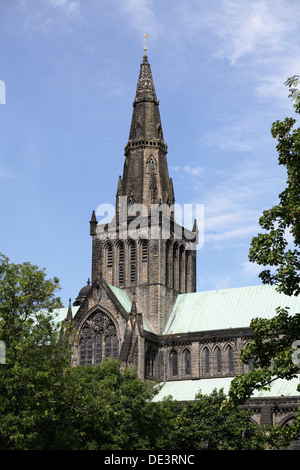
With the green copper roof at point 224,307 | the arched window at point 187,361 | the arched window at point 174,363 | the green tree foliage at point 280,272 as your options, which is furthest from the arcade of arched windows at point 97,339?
the green tree foliage at point 280,272

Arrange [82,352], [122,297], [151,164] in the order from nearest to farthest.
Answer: [82,352] → [122,297] → [151,164]

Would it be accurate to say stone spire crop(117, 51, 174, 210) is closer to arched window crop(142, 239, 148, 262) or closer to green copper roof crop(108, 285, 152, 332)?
arched window crop(142, 239, 148, 262)

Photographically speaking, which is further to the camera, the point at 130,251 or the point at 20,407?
the point at 130,251

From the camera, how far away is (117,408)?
4553cm

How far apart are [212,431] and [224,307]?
67.3 ft

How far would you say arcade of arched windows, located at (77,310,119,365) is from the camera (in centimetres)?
6506

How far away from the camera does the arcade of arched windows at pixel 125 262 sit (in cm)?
7000

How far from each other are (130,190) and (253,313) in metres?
16.8

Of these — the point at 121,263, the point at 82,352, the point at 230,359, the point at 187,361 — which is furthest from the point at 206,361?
the point at 121,263

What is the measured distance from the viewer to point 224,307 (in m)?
69.1

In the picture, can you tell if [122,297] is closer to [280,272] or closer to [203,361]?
[203,361]

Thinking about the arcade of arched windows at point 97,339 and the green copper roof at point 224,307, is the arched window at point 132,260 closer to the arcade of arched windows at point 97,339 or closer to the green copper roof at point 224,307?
the green copper roof at point 224,307
